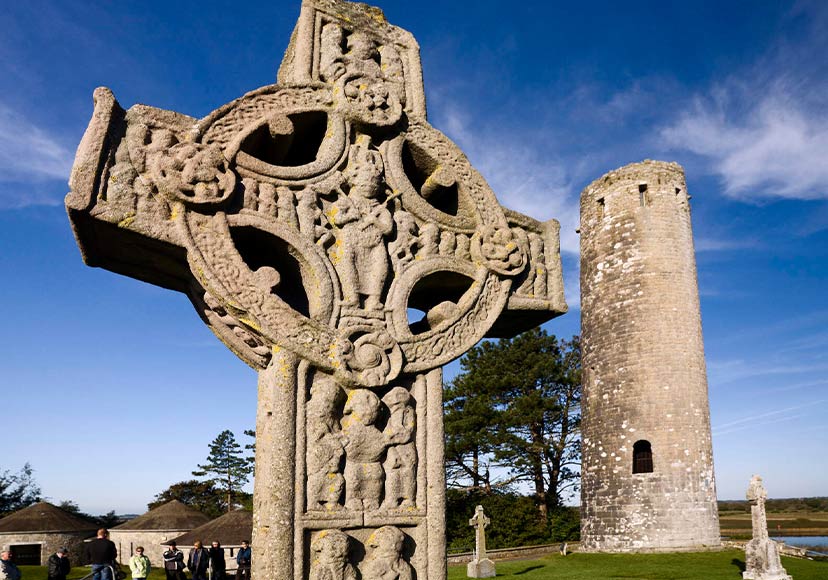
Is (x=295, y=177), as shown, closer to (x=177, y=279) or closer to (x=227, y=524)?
(x=177, y=279)

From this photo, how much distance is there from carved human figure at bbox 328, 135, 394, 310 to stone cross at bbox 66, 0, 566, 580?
10 mm

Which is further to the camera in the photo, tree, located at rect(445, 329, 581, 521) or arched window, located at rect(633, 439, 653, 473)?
tree, located at rect(445, 329, 581, 521)

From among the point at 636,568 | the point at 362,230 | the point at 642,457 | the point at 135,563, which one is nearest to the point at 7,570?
the point at 135,563

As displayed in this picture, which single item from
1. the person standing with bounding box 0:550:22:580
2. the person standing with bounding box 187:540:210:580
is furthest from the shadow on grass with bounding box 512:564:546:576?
the person standing with bounding box 0:550:22:580

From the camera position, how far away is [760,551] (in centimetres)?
1950

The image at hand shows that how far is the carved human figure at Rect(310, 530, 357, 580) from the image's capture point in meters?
3.28

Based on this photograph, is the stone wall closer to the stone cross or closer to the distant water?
the distant water

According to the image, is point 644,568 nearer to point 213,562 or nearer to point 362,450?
point 213,562

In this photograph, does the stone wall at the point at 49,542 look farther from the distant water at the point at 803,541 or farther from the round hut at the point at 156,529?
the distant water at the point at 803,541

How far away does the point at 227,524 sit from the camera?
20875 mm

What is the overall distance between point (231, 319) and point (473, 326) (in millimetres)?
1384

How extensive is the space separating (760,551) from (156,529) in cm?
2382

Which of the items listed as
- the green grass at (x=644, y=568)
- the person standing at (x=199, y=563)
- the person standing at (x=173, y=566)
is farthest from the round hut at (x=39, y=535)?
the person standing at (x=199, y=563)

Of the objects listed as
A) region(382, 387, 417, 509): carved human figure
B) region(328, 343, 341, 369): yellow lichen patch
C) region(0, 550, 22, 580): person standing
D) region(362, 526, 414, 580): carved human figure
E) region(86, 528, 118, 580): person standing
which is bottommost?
region(0, 550, 22, 580): person standing
